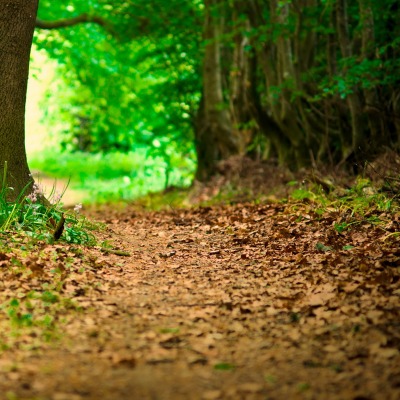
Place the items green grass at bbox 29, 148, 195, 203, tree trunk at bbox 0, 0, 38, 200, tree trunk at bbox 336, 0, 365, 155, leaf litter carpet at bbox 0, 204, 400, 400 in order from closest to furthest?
1. leaf litter carpet at bbox 0, 204, 400, 400
2. tree trunk at bbox 0, 0, 38, 200
3. tree trunk at bbox 336, 0, 365, 155
4. green grass at bbox 29, 148, 195, 203

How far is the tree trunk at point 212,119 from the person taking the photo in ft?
44.4

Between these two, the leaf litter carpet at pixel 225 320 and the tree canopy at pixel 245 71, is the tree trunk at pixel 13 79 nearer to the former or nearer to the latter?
the leaf litter carpet at pixel 225 320

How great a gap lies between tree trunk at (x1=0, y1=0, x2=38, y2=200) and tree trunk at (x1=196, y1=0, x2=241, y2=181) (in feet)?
22.5

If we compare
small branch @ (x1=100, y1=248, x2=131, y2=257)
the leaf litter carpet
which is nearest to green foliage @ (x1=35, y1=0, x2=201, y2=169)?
small branch @ (x1=100, y1=248, x2=131, y2=257)

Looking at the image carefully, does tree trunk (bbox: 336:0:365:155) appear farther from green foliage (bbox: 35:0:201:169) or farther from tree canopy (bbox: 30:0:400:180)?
green foliage (bbox: 35:0:201:169)

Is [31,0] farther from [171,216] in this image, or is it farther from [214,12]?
[214,12]

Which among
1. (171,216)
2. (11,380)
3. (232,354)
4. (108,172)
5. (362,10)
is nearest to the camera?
(11,380)

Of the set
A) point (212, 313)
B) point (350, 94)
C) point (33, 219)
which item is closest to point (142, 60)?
point (350, 94)


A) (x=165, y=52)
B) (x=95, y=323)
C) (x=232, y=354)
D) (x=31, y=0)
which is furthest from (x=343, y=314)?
(x=165, y=52)

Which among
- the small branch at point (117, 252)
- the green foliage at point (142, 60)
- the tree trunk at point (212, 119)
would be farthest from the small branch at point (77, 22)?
the small branch at point (117, 252)

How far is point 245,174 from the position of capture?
1261 cm

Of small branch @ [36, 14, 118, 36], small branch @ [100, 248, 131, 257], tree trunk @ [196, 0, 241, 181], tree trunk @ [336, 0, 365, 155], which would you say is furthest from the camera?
tree trunk @ [196, 0, 241, 181]

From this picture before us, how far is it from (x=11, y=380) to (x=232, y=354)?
4.32 ft

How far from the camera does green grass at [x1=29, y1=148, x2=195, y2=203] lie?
16.7 metres
